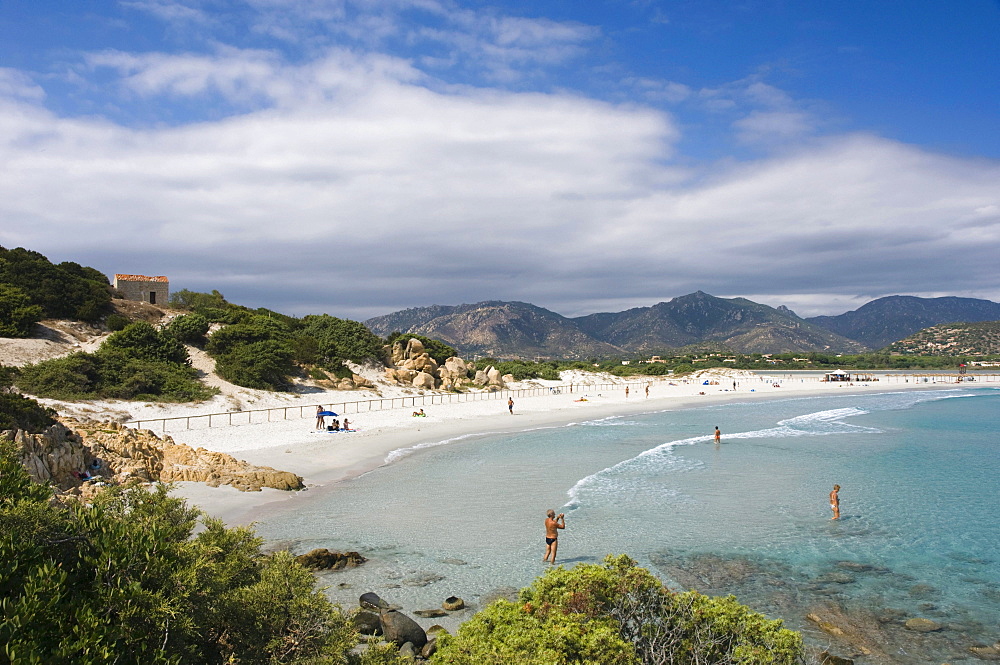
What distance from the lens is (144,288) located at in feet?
173

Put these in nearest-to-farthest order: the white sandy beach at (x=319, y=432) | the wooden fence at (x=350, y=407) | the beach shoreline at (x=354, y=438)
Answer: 1. the beach shoreline at (x=354, y=438)
2. the white sandy beach at (x=319, y=432)
3. the wooden fence at (x=350, y=407)

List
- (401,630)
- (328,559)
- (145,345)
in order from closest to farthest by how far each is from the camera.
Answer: (401,630), (328,559), (145,345)

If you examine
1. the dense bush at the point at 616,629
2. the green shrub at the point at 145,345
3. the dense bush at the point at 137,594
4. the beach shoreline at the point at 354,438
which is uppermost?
the green shrub at the point at 145,345

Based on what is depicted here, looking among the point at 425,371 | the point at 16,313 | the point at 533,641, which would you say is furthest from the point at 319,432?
the point at 425,371

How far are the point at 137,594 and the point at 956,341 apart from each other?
8857 inches

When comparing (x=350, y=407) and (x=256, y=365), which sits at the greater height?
(x=256, y=365)

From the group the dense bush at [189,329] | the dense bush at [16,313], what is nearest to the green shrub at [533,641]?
the dense bush at [16,313]

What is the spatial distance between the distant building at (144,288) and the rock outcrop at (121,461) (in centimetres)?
3653

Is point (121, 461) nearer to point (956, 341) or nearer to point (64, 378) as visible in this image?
point (64, 378)

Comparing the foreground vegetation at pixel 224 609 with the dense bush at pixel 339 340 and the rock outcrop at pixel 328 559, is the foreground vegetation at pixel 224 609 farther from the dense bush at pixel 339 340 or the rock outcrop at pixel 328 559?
the dense bush at pixel 339 340

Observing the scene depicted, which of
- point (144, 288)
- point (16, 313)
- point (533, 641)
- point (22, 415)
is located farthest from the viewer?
point (144, 288)

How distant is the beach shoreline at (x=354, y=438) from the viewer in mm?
17656

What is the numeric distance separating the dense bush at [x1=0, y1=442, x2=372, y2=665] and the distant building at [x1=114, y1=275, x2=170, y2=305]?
174 feet

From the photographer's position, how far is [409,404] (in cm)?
4509
